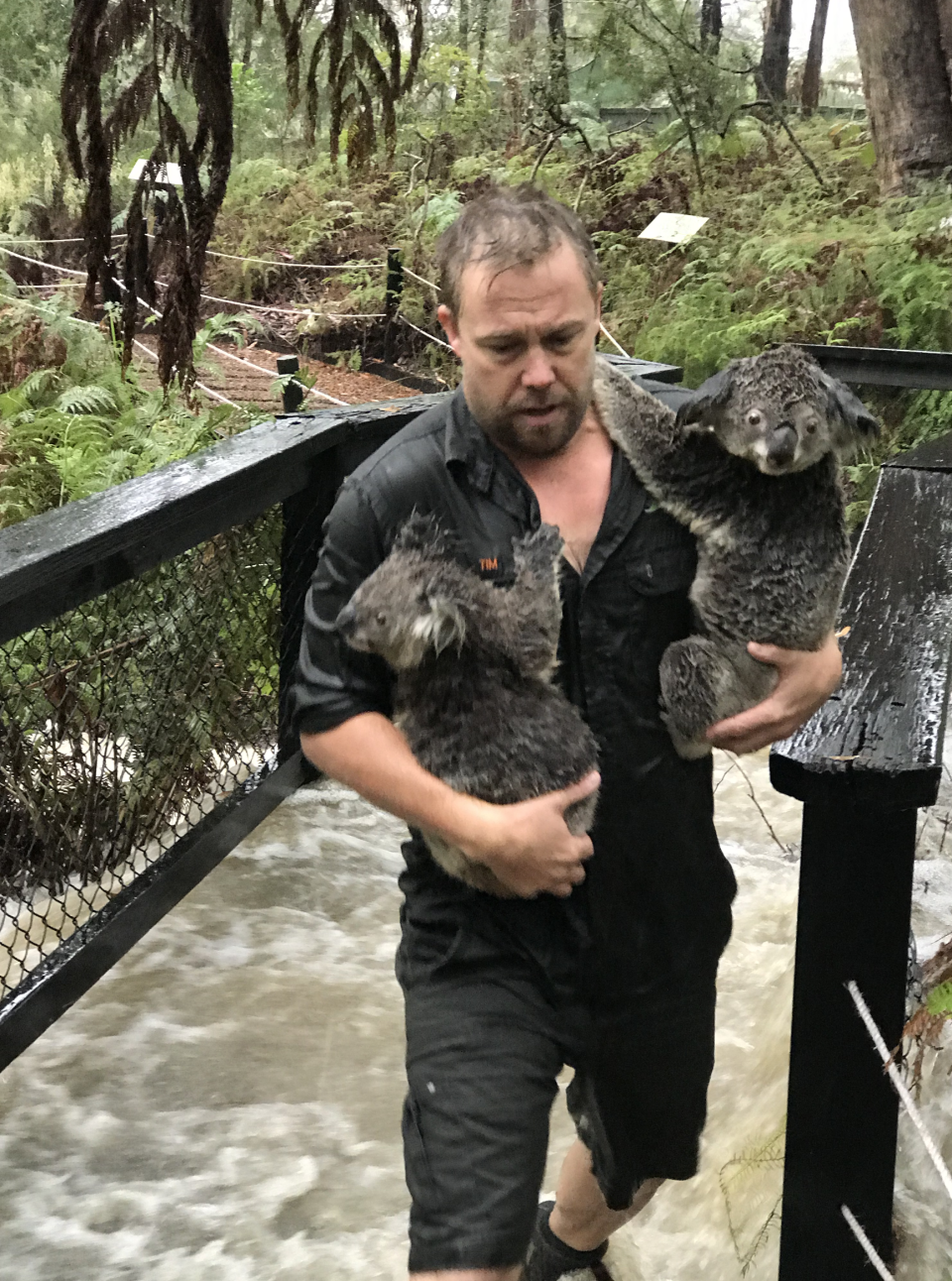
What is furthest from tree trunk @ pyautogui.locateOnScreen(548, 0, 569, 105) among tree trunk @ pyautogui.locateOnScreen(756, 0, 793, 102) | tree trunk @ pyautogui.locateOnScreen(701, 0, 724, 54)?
tree trunk @ pyautogui.locateOnScreen(756, 0, 793, 102)

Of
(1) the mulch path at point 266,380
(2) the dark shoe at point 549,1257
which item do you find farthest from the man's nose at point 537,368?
(1) the mulch path at point 266,380

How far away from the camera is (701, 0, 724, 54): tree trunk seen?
9688 millimetres

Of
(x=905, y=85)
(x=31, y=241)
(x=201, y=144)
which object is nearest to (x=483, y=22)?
(x=905, y=85)

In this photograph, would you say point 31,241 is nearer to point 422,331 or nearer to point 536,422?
point 422,331

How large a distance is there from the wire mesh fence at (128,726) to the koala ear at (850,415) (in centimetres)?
244

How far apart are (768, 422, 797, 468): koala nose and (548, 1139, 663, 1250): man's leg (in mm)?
1346

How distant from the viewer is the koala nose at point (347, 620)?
5.78 feet

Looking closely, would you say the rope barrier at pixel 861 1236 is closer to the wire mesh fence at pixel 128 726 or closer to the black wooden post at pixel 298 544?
the wire mesh fence at pixel 128 726

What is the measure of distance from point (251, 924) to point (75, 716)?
3.17ft

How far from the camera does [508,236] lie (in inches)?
64.8

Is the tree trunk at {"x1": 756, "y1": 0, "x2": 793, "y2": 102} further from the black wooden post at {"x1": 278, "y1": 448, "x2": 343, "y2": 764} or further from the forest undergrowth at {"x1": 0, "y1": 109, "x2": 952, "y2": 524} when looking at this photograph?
Answer: the black wooden post at {"x1": 278, "y1": 448, "x2": 343, "y2": 764}

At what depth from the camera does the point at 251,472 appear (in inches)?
133

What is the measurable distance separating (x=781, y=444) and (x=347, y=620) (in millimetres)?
768

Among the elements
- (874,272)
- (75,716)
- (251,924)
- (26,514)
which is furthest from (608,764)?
(874,272)
